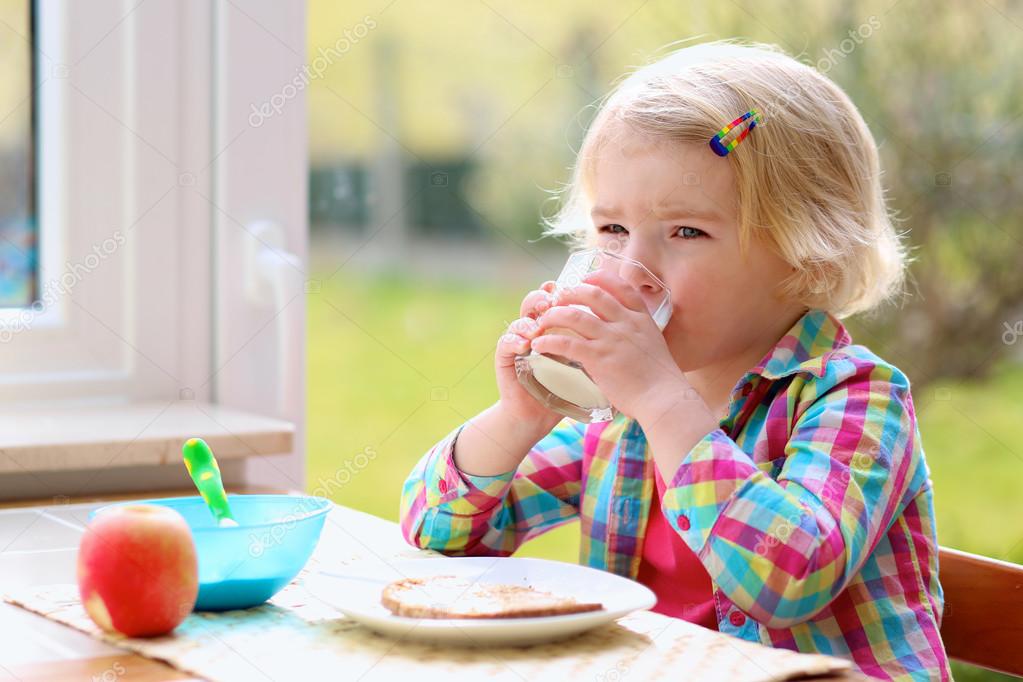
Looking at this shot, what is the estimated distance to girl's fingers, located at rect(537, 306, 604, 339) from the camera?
94cm

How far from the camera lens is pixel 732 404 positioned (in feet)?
3.48

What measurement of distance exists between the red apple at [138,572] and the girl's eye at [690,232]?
1.59 ft

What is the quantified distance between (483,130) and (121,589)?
9.86 feet

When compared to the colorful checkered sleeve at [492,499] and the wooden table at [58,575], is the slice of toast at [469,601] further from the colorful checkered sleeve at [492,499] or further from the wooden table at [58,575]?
the colorful checkered sleeve at [492,499]

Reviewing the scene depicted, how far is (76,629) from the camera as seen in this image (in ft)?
2.57

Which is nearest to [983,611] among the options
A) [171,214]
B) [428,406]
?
[171,214]

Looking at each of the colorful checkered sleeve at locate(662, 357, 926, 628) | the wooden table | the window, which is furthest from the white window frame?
the colorful checkered sleeve at locate(662, 357, 926, 628)

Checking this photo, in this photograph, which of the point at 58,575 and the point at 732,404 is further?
the point at 732,404

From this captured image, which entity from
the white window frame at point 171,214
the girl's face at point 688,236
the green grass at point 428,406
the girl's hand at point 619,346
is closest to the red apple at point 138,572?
the girl's hand at point 619,346

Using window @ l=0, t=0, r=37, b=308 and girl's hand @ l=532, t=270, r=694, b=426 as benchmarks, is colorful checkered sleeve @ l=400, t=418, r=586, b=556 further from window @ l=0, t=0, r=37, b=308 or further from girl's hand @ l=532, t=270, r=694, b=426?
window @ l=0, t=0, r=37, b=308

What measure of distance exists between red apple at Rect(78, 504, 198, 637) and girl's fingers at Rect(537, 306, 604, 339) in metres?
0.33

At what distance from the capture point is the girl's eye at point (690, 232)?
1.04 m

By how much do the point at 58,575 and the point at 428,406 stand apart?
4.00 metres

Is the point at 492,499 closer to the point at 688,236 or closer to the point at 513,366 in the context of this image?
the point at 513,366
